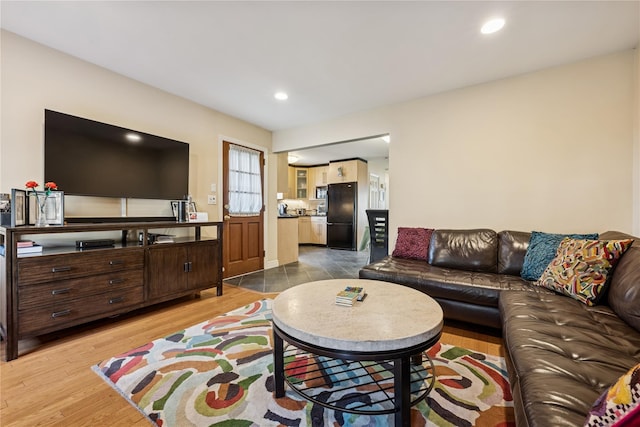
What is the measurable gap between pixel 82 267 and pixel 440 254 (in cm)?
325

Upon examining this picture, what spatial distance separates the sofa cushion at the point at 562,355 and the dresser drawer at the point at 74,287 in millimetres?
2832

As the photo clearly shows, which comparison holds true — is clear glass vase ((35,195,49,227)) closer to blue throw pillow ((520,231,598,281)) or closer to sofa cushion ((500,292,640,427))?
sofa cushion ((500,292,640,427))

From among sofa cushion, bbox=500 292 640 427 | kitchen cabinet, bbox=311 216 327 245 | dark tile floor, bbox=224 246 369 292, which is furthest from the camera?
kitchen cabinet, bbox=311 216 327 245

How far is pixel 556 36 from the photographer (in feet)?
7.09

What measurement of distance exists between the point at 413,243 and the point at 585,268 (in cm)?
149

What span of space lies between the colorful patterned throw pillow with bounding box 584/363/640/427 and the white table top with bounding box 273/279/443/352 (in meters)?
0.59

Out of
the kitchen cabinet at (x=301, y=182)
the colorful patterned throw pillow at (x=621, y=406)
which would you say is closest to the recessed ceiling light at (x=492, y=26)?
the colorful patterned throw pillow at (x=621, y=406)

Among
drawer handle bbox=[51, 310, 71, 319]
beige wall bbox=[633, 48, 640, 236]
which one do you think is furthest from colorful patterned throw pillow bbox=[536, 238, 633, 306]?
drawer handle bbox=[51, 310, 71, 319]

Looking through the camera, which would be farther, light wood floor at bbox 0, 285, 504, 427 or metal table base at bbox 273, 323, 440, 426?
light wood floor at bbox 0, 285, 504, 427

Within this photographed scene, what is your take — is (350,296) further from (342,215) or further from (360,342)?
(342,215)

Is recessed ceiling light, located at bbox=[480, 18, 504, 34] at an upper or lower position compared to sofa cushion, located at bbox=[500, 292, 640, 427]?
upper

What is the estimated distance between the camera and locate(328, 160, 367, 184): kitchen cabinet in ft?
22.7

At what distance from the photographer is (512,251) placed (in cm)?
251

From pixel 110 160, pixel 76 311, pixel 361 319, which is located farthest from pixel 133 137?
pixel 361 319
